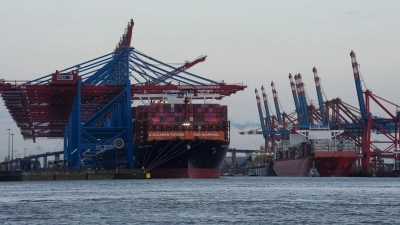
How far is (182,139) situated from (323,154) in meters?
48.0

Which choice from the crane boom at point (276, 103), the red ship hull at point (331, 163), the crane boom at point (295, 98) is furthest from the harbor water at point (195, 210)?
the crane boom at point (276, 103)

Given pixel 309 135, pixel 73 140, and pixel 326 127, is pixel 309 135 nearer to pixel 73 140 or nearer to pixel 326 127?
pixel 326 127

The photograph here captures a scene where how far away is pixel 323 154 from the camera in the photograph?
142125mm

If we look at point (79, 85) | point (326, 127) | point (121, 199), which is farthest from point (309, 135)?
point (121, 199)

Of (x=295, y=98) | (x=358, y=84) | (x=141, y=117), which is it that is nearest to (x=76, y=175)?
(x=141, y=117)

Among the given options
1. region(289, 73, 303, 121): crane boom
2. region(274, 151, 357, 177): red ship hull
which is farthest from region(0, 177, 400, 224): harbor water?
region(289, 73, 303, 121): crane boom

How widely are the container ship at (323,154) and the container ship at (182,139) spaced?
4206 centimetres

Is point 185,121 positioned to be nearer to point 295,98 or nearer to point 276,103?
point 295,98

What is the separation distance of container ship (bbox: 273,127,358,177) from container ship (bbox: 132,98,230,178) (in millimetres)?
42062

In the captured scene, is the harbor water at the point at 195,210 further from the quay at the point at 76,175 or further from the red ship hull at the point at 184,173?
the red ship hull at the point at 184,173

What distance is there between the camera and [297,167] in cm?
15262

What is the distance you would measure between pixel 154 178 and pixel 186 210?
60637mm

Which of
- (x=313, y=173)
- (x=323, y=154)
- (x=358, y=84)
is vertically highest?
(x=358, y=84)

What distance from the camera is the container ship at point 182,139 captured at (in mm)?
99875
